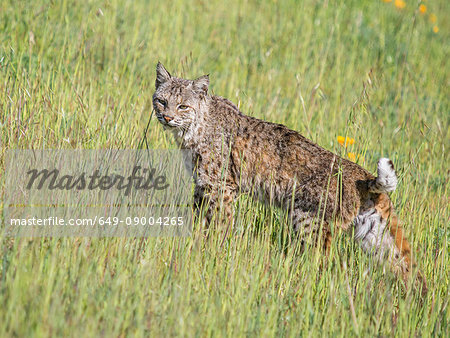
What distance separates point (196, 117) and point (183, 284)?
2.10 meters

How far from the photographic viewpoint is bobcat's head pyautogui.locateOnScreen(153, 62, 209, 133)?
515 centimetres

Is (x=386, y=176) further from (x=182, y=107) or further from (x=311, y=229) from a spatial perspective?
(x=182, y=107)

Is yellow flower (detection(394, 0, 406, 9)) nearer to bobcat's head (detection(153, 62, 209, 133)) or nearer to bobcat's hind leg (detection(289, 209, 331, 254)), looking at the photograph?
bobcat's head (detection(153, 62, 209, 133))

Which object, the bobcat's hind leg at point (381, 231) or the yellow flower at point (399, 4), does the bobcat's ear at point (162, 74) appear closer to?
the bobcat's hind leg at point (381, 231)

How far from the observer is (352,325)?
3.48m

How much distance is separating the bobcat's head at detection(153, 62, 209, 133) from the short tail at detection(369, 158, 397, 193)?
1734 millimetres

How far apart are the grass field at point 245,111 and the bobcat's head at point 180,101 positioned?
0.28m

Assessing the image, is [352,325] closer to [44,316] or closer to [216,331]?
[216,331]

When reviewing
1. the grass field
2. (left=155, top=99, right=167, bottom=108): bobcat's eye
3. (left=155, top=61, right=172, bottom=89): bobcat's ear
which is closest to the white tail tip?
the grass field

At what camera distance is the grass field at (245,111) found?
10.7ft

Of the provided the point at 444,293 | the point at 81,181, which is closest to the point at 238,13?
the point at 81,181

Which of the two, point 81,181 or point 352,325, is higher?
point 81,181

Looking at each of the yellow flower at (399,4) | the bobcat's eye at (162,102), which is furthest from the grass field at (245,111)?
the bobcat's eye at (162,102)

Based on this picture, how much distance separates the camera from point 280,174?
4965 mm
